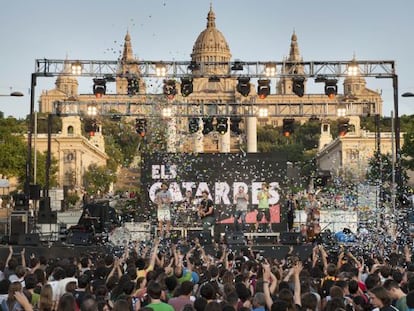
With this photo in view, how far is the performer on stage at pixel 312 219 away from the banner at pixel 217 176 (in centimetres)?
250

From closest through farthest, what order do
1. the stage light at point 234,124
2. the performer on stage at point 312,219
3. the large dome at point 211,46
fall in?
the performer on stage at point 312,219, the stage light at point 234,124, the large dome at point 211,46

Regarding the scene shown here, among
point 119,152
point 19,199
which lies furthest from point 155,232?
point 119,152

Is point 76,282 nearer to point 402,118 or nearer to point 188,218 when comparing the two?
point 188,218

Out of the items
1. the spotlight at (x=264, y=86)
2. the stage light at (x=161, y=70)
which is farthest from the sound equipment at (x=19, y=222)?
the spotlight at (x=264, y=86)

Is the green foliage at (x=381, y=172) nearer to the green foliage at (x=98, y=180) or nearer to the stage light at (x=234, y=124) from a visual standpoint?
the stage light at (x=234, y=124)

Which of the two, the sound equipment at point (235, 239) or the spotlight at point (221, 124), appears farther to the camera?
the spotlight at point (221, 124)

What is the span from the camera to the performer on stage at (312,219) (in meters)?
22.8

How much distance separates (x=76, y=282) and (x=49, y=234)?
56.1 feet

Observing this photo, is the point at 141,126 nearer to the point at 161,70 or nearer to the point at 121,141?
the point at 161,70

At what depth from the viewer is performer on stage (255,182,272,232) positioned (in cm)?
2631

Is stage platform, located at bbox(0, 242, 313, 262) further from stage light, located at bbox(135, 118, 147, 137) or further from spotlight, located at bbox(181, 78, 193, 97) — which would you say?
stage light, located at bbox(135, 118, 147, 137)

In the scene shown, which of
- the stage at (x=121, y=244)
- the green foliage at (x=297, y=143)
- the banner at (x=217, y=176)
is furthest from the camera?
the green foliage at (x=297, y=143)

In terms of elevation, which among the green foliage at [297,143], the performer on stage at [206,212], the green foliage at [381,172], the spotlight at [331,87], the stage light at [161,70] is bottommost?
the performer on stage at [206,212]

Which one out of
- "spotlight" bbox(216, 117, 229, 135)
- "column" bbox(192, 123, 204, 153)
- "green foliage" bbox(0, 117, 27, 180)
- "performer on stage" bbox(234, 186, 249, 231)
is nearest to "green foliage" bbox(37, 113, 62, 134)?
"column" bbox(192, 123, 204, 153)
